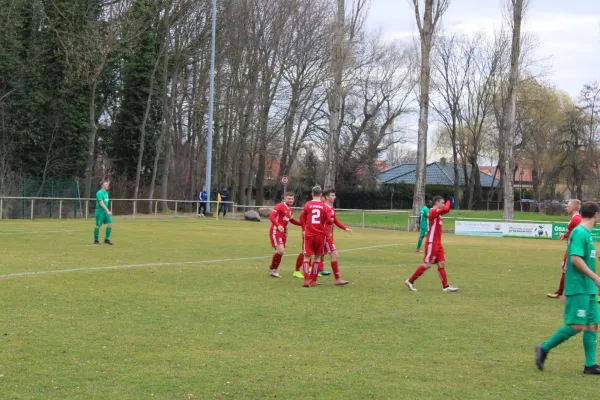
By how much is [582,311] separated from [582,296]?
0.51 ft

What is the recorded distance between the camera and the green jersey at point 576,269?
6777mm

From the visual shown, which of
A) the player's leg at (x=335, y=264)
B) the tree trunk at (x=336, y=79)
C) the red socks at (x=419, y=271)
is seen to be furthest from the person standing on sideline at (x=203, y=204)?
the red socks at (x=419, y=271)

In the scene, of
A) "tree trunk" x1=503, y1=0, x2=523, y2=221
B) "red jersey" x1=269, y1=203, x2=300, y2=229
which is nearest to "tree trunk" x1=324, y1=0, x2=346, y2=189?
"tree trunk" x1=503, y1=0, x2=523, y2=221

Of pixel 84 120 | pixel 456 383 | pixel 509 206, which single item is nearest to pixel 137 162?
pixel 84 120

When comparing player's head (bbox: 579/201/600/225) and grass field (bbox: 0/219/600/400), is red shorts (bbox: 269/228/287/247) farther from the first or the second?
player's head (bbox: 579/201/600/225)

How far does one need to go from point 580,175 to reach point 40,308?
194 feet

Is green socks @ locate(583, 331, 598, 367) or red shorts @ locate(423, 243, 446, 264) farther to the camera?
red shorts @ locate(423, 243, 446, 264)

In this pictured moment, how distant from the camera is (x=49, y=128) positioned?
40.1 m

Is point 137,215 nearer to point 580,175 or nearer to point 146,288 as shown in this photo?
point 146,288

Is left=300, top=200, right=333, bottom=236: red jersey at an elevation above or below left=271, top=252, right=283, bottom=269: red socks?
above

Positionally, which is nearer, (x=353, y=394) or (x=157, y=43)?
(x=353, y=394)

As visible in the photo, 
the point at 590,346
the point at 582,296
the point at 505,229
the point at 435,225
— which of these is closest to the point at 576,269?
the point at 582,296

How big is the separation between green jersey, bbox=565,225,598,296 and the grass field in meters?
0.90

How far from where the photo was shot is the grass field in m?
6.17
